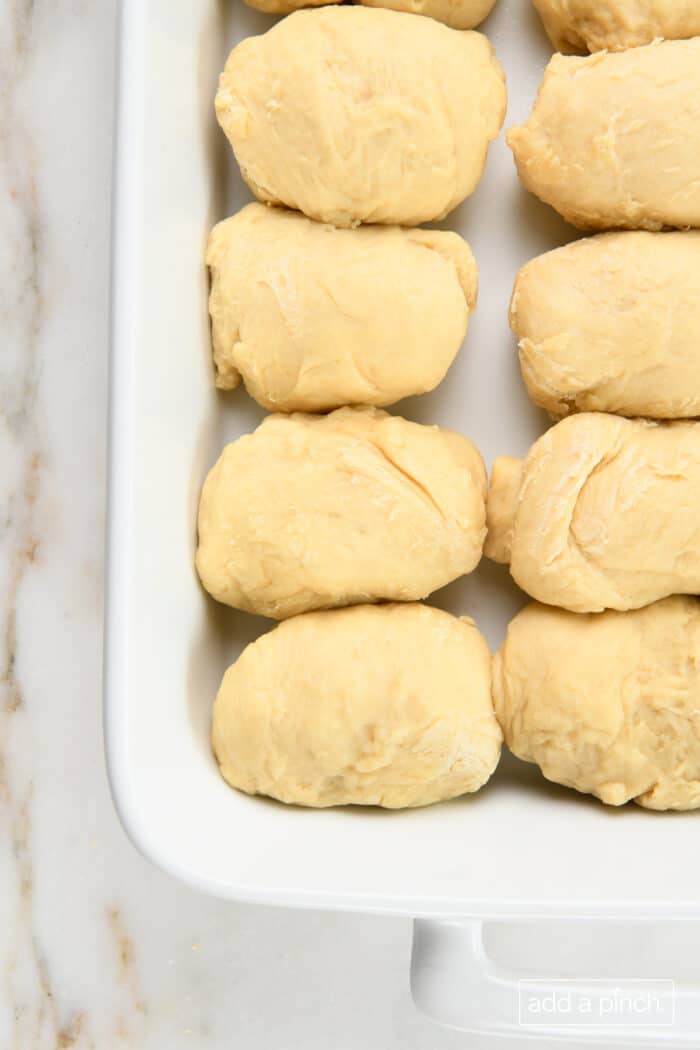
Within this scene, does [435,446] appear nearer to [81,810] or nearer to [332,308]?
[332,308]

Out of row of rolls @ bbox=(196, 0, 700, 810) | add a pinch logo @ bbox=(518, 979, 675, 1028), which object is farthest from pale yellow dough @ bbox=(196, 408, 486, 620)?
add a pinch logo @ bbox=(518, 979, 675, 1028)

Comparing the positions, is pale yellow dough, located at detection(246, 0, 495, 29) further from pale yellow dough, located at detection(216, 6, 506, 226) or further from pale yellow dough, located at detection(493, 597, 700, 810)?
pale yellow dough, located at detection(493, 597, 700, 810)

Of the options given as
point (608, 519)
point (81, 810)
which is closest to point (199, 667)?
point (81, 810)

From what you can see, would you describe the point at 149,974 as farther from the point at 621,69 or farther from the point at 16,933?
the point at 621,69

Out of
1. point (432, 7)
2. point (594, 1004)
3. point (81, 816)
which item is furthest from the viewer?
point (81, 816)

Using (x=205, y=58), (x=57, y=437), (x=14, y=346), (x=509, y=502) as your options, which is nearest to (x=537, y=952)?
(x=509, y=502)

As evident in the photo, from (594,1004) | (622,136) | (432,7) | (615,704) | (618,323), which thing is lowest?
(594,1004)

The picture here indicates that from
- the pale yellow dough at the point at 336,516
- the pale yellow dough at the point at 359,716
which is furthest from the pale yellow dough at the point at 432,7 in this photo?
the pale yellow dough at the point at 359,716
